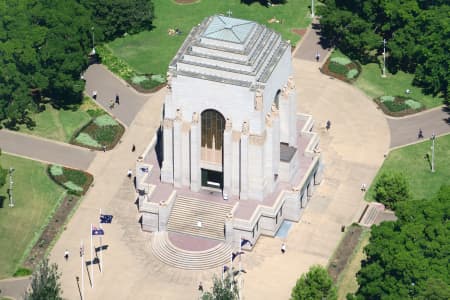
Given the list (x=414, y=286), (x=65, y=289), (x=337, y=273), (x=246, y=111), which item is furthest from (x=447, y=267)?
(x=65, y=289)

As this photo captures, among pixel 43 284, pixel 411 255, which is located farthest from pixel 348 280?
pixel 43 284

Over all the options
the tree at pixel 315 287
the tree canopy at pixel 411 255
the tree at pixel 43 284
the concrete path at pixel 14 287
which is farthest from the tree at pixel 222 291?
the concrete path at pixel 14 287

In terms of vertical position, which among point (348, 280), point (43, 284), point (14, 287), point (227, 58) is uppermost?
point (227, 58)

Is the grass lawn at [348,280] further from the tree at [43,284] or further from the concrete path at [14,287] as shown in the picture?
the concrete path at [14,287]

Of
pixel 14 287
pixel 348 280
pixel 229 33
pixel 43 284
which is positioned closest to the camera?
pixel 43 284

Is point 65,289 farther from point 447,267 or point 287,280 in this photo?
point 447,267

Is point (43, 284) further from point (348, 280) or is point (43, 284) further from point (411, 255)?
point (411, 255)
